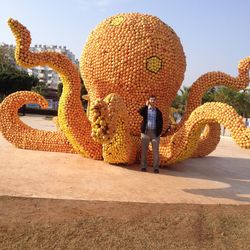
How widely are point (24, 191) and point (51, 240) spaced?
178 centimetres

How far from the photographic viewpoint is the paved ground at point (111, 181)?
5.32 m

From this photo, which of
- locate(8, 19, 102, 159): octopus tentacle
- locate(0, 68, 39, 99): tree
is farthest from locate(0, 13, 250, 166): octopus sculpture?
locate(0, 68, 39, 99): tree

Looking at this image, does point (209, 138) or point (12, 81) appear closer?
point (209, 138)

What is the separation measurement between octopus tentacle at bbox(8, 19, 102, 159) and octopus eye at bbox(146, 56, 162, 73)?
151 centimetres

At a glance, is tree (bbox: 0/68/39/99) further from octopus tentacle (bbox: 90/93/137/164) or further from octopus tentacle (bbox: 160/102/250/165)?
octopus tentacle (bbox: 160/102/250/165)

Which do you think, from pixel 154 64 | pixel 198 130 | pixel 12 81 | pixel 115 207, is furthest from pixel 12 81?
pixel 115 207

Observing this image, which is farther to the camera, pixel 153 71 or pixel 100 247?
pixel 153 71

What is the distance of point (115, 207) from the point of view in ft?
15.4

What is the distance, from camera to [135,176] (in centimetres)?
669

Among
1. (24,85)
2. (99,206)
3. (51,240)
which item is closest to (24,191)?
(99,206)

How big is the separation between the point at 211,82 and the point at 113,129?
3718 millimetres

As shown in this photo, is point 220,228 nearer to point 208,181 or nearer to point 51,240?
point 51,240

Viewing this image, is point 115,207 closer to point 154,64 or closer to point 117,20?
point 154,64

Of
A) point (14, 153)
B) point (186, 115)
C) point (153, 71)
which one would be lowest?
point (14, 153)
